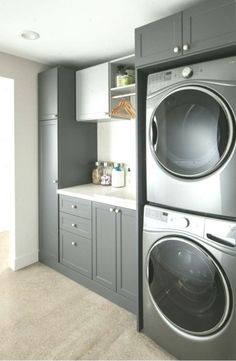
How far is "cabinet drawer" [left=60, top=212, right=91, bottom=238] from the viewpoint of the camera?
8.36 feet

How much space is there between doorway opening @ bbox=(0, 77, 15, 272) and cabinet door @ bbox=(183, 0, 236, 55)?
196 cm

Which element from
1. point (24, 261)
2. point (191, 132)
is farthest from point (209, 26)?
point (24, 261)

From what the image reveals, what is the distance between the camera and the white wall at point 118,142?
288 cm

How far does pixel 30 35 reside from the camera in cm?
230

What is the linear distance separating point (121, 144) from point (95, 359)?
200cm

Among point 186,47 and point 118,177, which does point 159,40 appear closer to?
point 186,47

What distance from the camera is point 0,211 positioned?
Answer: 166 inches

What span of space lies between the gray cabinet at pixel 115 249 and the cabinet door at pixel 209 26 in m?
1.24

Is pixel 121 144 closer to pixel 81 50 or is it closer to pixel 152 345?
pixel 81 50

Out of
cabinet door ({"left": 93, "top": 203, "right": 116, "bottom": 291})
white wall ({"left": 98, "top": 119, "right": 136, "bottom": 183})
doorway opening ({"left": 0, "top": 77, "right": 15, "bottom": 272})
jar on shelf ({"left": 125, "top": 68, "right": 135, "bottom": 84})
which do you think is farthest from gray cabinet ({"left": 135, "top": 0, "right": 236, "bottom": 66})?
doorway opening ({"left": 0, "top": 77, "right": 15, "bottom": 272})

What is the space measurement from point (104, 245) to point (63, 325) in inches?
27.2

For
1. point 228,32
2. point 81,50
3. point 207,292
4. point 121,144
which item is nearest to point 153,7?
point 228,32

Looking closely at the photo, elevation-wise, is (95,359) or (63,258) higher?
(63,258)

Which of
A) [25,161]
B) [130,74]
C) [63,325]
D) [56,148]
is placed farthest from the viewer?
[25,161]
